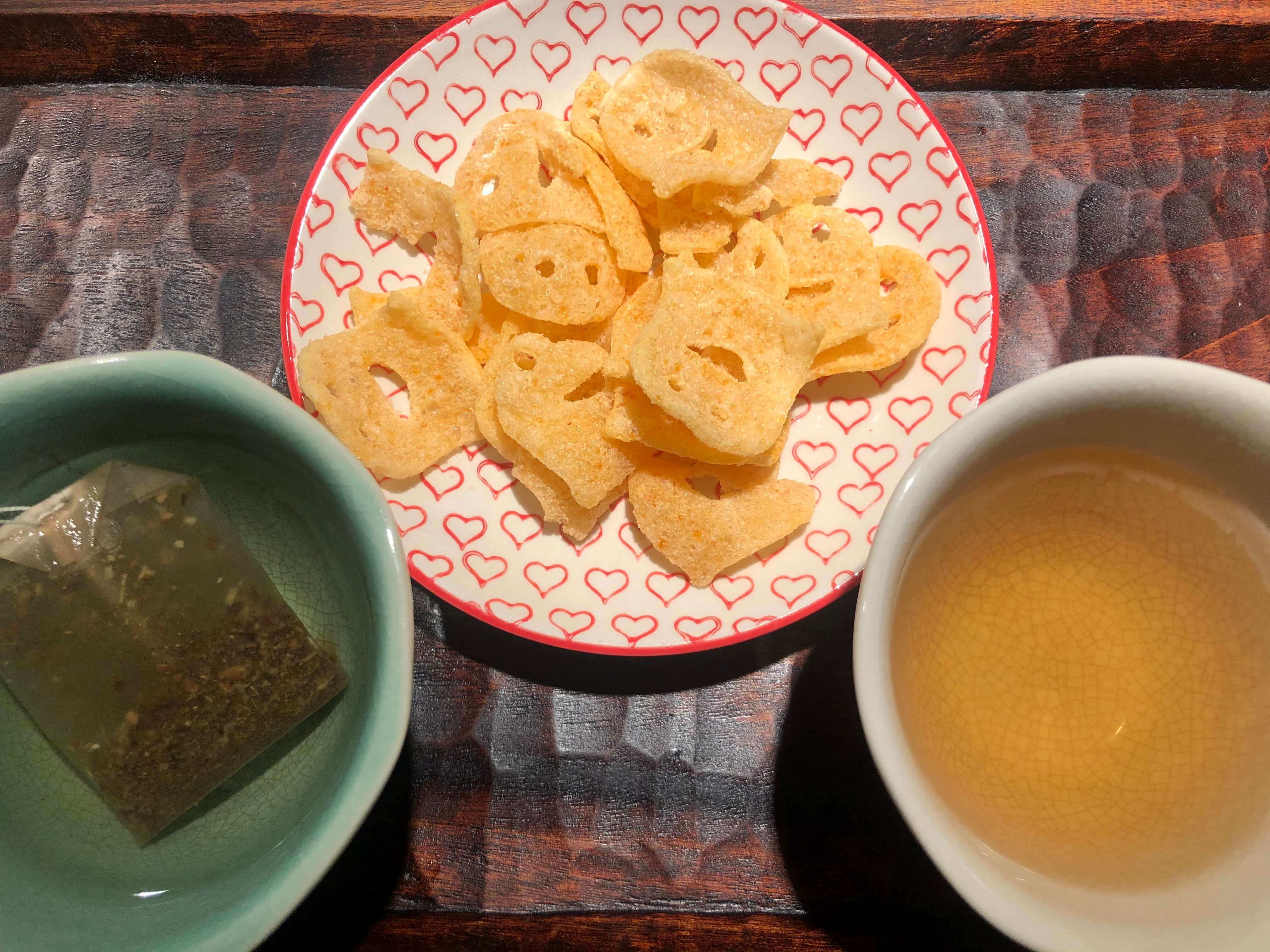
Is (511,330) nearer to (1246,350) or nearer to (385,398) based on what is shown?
(385,398)

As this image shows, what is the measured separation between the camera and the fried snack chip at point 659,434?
0.99 m

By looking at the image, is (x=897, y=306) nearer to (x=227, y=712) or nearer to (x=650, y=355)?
(x=650, y=355)

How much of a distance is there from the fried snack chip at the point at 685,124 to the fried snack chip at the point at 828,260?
0.34 feet

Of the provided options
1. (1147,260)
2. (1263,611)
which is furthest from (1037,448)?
(1147,260)

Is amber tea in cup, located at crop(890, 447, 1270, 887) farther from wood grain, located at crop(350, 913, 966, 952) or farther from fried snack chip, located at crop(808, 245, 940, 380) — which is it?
wood grain, located at crop(350, 913, 966, 952)

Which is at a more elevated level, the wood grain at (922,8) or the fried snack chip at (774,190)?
the wood grain at (922,8)

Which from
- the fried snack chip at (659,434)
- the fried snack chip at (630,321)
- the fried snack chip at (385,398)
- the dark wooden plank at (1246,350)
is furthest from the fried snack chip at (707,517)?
the dark wooden plank at (1246,350)

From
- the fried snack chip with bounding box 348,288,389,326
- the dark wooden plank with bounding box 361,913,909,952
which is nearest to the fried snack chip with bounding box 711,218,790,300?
the fried snack chip with bounding box 348,288,389,326

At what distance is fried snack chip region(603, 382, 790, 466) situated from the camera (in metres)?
0.99

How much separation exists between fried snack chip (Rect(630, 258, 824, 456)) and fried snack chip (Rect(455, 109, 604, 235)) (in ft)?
0.64

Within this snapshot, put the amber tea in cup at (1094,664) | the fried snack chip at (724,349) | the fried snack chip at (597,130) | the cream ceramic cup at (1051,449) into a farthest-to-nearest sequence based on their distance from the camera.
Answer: the fried snack chip at (597,130) < the fried snack chip at (724,349) < the amber tea in cup at (1094,664) < the cream ceramic cup at (1051,449)

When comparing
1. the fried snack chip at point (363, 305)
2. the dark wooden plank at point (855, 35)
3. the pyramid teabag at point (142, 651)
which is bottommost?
the pyramid teabag at point (142, 651)

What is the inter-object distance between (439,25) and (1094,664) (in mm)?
1238

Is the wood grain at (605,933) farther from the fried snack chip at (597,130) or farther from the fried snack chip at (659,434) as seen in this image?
the fried snack chip at (597,130)
